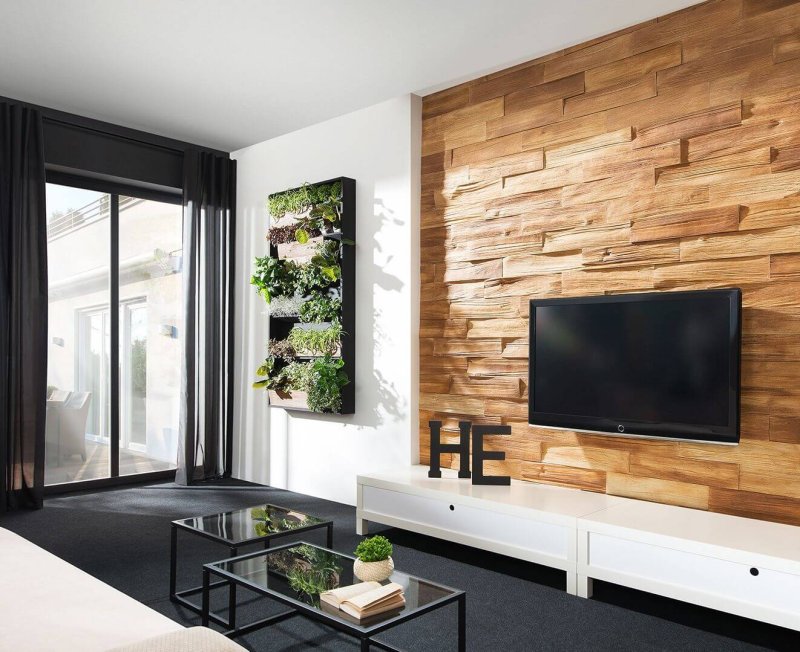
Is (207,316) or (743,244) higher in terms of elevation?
(743,244)

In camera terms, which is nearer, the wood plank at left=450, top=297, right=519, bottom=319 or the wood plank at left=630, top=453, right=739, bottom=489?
the wood plank at left=630, top=453, right=739, bottom=489

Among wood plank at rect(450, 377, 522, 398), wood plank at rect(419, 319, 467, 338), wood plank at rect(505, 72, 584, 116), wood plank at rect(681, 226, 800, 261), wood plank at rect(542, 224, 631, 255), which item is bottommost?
wood plank at rect(450, 377, 522, 398)

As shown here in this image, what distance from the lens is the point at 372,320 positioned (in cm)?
464

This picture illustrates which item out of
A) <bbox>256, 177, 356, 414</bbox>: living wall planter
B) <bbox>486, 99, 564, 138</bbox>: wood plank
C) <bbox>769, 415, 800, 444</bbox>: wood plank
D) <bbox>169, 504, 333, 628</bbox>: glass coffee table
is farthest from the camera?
<bbox>256, 177, 356, 414</bbox>: living wall planter

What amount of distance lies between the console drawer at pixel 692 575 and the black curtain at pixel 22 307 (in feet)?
11.8

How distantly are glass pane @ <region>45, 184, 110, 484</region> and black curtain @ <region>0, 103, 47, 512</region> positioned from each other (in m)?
0.41

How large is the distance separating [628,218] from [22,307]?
3769 mm

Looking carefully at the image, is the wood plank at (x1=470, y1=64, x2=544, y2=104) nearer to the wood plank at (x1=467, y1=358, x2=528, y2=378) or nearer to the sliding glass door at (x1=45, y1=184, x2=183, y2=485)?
the wood plank at (x1=467, y1=358, x2=528, y2=378)

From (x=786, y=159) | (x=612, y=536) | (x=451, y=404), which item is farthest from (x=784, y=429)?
(x=451, y=404)

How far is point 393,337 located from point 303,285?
2.81 feet

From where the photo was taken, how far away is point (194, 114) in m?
4.92

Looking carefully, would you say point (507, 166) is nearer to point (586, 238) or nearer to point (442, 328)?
point (586, 238)

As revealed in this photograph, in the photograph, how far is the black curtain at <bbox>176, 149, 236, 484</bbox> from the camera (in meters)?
5.40

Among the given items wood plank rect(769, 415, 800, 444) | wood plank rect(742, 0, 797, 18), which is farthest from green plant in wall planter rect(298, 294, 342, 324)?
wood plank rect(742, 0, 797, 18)
